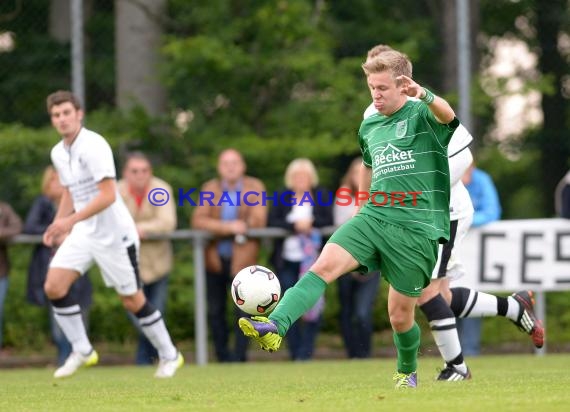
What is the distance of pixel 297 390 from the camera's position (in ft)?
27.4

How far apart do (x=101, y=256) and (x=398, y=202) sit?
367cm

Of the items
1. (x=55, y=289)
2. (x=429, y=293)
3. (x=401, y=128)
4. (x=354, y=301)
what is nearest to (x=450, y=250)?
(x=429, y=293)

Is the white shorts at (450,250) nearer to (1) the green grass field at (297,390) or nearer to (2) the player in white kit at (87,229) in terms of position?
(1) the green grass field at (297,390)

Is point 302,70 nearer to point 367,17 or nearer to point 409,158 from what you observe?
point 367,17

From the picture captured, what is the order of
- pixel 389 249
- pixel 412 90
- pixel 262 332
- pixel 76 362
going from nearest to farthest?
pixel 262 332 → pixel 412 90 → pixel 389 249 → pixel 76 362

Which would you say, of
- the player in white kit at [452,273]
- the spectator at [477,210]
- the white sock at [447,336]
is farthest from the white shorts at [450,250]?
the spectator at [477,210]

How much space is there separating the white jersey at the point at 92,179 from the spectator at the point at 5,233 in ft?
9.54

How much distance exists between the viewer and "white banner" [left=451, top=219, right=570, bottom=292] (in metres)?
13.8

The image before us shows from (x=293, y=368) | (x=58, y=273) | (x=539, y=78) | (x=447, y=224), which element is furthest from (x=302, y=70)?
(x=447, y=224)

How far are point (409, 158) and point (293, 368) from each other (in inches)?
189

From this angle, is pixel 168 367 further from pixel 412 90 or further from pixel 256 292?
pixel 412 90

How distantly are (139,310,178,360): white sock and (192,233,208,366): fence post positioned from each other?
2787mm

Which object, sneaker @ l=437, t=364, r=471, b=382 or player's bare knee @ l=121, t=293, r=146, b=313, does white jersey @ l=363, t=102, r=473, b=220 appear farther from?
player's bare knee @ l=121, t=293, r=146, b=313

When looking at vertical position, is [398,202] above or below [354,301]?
above
